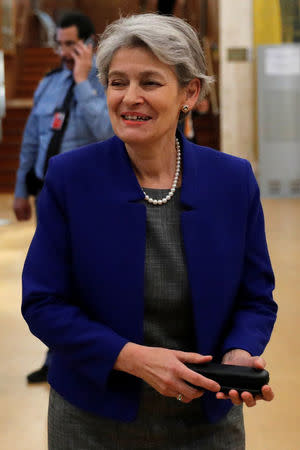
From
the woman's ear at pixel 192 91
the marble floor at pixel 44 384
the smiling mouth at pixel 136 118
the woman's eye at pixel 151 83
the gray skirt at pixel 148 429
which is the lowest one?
the marble floor at pixel 44 384

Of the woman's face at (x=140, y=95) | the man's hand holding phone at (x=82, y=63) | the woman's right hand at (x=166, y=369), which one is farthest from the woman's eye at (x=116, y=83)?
the man's hand holding phone at (x=82, y=63)

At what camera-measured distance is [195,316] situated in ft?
5.42

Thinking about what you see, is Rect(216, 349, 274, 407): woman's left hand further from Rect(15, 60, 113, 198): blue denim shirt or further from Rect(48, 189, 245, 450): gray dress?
Rect(15, 60, 113, 198): blue denim shirt

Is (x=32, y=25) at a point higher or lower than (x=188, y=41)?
higher

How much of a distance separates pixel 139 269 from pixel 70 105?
251 cm

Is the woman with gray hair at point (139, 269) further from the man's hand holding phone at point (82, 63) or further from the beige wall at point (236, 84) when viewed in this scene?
the beige wall at point (236, 84)

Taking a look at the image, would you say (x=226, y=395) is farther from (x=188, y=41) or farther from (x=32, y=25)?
(x=32, y=25)

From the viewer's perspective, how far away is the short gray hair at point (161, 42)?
63.7 inches

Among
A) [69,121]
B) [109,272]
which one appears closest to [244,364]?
[109,272]

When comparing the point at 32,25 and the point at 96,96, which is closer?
the point at 96,96

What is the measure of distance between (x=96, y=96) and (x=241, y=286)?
2.29 metres

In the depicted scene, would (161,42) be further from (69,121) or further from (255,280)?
(69,121)

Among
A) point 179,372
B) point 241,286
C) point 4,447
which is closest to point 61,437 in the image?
point 179,372

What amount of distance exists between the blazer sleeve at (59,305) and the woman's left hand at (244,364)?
246 mm
